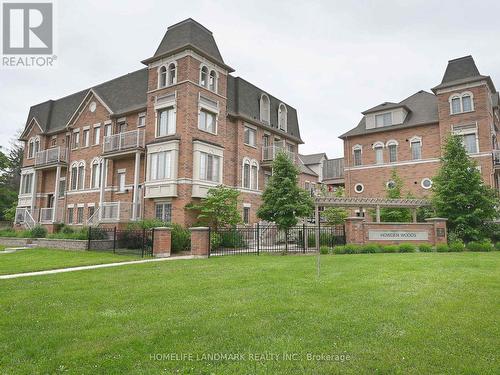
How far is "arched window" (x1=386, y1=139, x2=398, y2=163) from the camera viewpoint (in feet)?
109

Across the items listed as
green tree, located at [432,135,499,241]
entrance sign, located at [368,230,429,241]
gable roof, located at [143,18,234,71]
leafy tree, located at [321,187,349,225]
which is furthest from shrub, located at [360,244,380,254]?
gable roof, located at [143,18,234,71]

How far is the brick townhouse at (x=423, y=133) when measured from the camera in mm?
28812

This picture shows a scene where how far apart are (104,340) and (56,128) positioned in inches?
1249

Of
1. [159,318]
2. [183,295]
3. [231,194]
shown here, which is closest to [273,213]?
[231,194]

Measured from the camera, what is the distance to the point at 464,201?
19297 mm

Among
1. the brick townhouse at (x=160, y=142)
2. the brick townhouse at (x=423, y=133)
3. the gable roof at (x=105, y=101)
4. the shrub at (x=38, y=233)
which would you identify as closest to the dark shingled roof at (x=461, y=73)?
the brick townhouse at (x=423, y=133)

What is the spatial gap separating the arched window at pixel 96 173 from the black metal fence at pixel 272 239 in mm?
11810

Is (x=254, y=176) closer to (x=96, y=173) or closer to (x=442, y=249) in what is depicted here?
(x=96, y=173)

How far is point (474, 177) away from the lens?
19578mm

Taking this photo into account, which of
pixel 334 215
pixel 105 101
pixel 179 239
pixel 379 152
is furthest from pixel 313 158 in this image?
pixel 179 239

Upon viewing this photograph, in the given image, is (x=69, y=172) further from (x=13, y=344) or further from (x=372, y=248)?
(x=13, y=344)

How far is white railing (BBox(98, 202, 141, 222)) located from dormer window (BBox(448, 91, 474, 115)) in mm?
25957

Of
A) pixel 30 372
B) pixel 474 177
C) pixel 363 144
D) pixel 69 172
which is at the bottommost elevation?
pixel 30 372

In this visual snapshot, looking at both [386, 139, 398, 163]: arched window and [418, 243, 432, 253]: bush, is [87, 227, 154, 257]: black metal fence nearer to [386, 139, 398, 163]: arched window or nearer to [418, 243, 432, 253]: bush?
[418, 243, 432, 253]: bush
